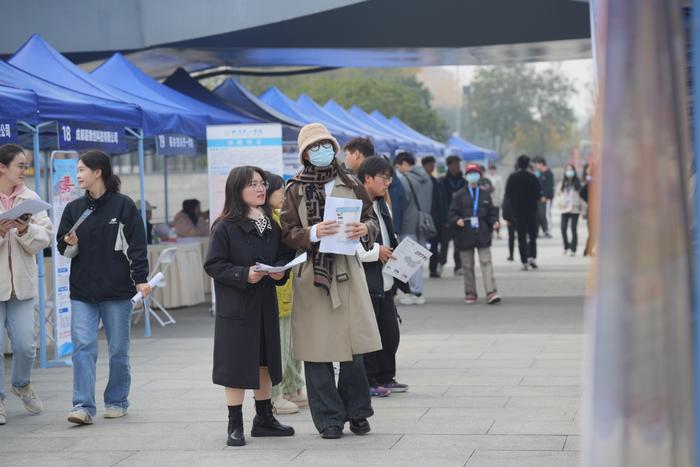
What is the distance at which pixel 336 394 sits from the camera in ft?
23.9

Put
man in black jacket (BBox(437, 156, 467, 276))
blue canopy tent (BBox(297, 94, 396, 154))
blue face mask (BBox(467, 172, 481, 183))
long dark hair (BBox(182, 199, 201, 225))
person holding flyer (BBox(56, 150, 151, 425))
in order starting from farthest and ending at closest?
blue canopy tent (BBox(297, 94, 396, 154)) → man in black jacket (BBox(437, 156, 467, 276)) → long dark hair (BBox(182, 199, 201, 225)) → blue face mask (BBox(467, 172, 481, 183)) → person holding flyer (BBox(56, 150, 151, 425))

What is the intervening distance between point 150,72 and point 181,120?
830 centimetres

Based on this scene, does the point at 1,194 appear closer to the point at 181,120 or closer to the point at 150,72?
the point at 181,120

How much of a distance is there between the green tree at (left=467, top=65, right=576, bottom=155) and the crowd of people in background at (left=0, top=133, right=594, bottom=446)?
88.3 meters

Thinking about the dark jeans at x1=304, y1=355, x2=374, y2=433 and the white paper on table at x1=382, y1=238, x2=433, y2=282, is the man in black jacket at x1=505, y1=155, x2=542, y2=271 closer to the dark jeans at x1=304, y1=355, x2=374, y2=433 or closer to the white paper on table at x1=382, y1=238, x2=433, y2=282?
the white paper on table at x1=382, y1=238, x2=433, y2=282

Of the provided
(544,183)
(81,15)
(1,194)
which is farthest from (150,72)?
(1,194)

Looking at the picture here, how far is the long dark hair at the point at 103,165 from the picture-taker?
26.1 ft

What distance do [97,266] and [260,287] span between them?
1345mm

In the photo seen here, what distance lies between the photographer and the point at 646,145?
111 inches

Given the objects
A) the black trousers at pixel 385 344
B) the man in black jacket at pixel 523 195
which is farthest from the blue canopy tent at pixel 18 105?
the man in black jacket at pixel 523 195

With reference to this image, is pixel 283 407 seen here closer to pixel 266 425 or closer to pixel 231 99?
pixel 266 425

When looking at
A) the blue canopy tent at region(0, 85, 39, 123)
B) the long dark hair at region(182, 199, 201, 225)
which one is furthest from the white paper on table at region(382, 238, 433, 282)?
the long dark hair at region(182, 199, 201, 225)

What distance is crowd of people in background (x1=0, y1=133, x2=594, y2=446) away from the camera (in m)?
7.14

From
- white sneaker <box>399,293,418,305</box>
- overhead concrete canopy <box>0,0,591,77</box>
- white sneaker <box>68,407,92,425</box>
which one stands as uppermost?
overhead concrete canopy <box>0,0,591,77</box>
